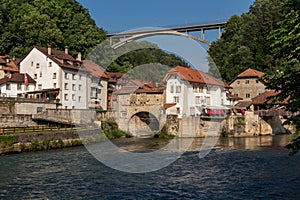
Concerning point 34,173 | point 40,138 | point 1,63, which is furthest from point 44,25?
point 34,173

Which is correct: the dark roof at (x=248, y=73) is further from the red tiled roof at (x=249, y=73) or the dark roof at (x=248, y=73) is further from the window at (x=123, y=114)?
the window at (x=123, y=114)

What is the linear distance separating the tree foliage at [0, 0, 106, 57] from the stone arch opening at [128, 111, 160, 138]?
2849cm

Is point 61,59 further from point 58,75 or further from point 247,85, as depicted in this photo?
point 247,85

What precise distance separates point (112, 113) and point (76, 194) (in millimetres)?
39826

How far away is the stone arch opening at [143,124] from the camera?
60688 millimetres

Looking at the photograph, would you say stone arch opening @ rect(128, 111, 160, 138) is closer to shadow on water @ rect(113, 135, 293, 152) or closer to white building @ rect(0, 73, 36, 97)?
shadow on water @ rect(113, 135, 293, 152)

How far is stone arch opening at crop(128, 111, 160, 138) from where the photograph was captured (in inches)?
2389

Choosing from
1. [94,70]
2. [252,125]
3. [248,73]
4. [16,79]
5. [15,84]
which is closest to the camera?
[252,125]

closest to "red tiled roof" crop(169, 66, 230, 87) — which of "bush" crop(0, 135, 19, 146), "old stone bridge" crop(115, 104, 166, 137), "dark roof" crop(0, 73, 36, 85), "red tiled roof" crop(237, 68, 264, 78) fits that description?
"red tiled roof" crop(237, 68, 264, 78)

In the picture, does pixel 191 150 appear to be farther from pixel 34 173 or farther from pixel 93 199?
pixel 93 199

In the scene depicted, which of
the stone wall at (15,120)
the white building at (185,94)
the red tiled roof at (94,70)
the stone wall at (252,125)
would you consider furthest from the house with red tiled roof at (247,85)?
the stone wall at (15,120)

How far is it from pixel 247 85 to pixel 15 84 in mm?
46539

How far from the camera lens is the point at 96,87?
227ft

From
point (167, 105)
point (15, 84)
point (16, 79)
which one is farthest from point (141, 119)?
point (16, 79)
